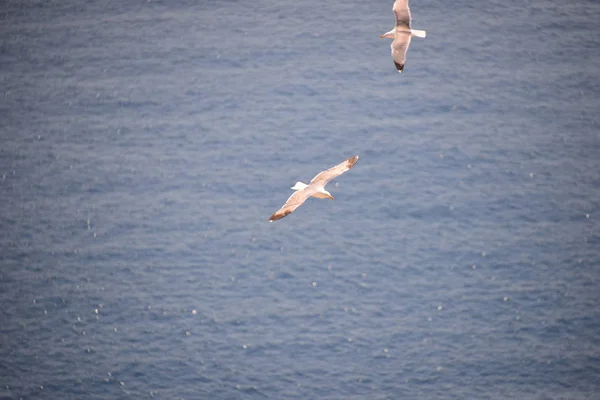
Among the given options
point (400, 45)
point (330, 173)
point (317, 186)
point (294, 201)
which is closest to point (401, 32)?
point (400, 45)

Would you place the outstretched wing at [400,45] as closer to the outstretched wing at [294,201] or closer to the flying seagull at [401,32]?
the flying seagull at [401,32]

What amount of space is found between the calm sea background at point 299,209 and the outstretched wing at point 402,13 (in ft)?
55.2

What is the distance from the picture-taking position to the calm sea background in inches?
1907

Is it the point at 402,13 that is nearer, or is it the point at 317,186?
the point at 317,186

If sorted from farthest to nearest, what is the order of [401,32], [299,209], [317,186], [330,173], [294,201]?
[299,209], [401,32], [317,186], [330,173], [294,201]

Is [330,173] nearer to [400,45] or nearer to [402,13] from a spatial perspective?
[400,45]

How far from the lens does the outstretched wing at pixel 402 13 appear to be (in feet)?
123

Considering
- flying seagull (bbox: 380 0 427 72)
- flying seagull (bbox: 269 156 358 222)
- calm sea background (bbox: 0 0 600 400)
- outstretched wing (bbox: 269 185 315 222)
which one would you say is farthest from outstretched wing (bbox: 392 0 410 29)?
calm sea background (bbox: 0 0 600 400)

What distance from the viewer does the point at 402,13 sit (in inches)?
1481

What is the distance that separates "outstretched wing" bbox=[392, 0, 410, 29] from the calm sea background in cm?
1683

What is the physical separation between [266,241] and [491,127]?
14592 millimetres

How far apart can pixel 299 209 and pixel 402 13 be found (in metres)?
18.5

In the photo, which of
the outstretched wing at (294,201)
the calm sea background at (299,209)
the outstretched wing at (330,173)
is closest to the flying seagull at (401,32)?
the outstretched wing at (330,173)

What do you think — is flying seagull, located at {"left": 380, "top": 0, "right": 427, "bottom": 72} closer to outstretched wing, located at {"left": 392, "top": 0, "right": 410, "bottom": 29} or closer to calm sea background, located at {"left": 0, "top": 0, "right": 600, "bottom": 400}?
outstretched wing, located at {"left": 392, "top": 0, "right": 410, "bottom": 29}
